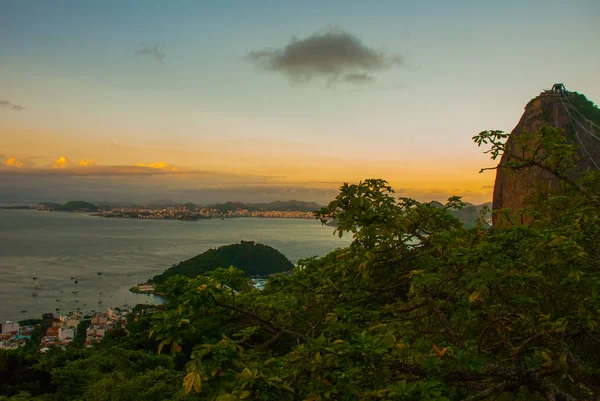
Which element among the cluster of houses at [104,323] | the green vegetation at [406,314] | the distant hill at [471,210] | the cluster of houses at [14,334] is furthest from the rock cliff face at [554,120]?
the cluster of houses at [14,334]

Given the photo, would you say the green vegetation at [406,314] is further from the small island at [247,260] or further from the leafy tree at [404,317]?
the small island at [247,260]

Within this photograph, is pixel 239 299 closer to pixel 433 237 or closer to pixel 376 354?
pixel 376 354

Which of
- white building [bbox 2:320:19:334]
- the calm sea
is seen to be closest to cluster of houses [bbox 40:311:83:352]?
white building [bbox 2:320:19:334]

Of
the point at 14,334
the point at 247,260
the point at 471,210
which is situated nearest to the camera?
the point at 471,210

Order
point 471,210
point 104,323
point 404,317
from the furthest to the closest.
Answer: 1. point 104,323
2. point 471,210
3. point 404,317

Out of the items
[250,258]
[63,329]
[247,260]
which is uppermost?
[250,258]

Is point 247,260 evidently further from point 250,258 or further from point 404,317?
point 404,317

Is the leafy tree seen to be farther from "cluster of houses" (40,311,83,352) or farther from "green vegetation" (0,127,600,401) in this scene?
"cluster of houses" (40,311,83,352)

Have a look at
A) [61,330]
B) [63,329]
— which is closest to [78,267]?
[63,329]
